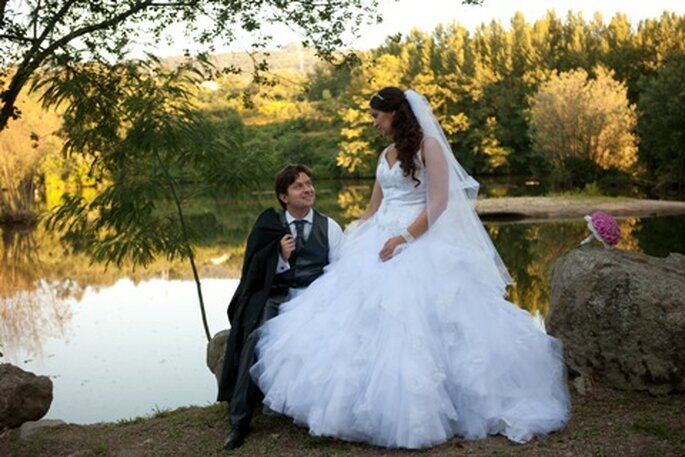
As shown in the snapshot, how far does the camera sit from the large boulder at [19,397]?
23.0ft

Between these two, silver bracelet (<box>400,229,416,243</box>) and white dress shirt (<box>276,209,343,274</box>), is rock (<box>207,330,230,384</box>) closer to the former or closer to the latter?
white dress shirt (<box>276,209,343,274</box>)

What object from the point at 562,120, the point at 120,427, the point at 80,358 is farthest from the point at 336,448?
the point at 562,120

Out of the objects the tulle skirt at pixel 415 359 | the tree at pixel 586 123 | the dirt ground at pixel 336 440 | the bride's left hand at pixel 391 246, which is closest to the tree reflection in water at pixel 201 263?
the dirt ground at pixel 336 440

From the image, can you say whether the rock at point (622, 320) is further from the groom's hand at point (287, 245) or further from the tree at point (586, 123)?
the tree at point (586, 123)

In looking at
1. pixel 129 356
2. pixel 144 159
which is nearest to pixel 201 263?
pixel 129 356

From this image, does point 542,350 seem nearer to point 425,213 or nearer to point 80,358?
point 425,213

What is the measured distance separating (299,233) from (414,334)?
1316mm

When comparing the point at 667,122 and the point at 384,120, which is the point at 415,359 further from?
the point at 667,122

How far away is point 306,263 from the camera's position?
5395mm

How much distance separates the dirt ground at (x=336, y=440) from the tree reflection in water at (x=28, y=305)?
7.62m

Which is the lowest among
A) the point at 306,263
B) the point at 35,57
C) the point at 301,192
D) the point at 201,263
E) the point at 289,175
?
the point at 201,263

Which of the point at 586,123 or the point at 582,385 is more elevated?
the point at 586,123

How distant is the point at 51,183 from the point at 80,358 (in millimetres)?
36088

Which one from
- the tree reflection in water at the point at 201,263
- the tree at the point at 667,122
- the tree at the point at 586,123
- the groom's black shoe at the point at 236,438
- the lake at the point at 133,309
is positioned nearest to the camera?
the groom's black shoe at the point at 236,438
